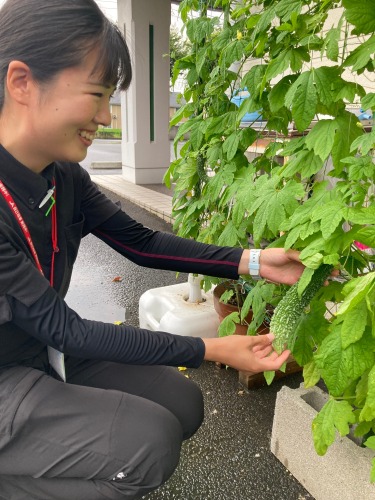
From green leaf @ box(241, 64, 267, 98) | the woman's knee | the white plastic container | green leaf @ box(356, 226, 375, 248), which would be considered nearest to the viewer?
green leaf @ box(356, 226, 375, 248)

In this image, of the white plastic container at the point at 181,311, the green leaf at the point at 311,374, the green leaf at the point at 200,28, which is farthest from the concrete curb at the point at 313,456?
the green leaf at the point at 200,28

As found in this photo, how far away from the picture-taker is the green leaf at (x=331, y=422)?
1.18m

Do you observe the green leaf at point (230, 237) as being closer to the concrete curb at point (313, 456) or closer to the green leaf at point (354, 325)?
the concrete curb at point (313, 456)

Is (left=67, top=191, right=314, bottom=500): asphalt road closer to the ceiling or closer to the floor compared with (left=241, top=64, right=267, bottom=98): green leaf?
closer to the floor

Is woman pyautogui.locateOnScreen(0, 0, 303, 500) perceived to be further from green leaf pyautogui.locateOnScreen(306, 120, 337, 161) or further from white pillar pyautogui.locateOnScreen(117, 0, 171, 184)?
white pillar pyautogui.locateOnScreen(117, 0, 171, 184)

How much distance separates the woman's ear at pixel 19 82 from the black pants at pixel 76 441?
77 cm

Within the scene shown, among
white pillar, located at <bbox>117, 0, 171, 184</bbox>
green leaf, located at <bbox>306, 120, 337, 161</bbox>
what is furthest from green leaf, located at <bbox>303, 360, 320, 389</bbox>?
white pillar, located at <bbox>117, 0, 171, 184</bbox>

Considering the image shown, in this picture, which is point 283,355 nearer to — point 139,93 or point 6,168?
point 6,168

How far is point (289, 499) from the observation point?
1.66 meters

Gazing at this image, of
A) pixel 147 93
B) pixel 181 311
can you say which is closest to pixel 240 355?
pixel 181 311

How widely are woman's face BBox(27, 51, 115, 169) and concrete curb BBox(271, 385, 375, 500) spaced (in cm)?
119

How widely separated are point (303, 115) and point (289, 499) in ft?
4.53

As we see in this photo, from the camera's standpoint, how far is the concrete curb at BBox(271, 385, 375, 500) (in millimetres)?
1399

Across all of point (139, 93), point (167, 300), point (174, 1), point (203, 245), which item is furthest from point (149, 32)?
point (203, 245)
